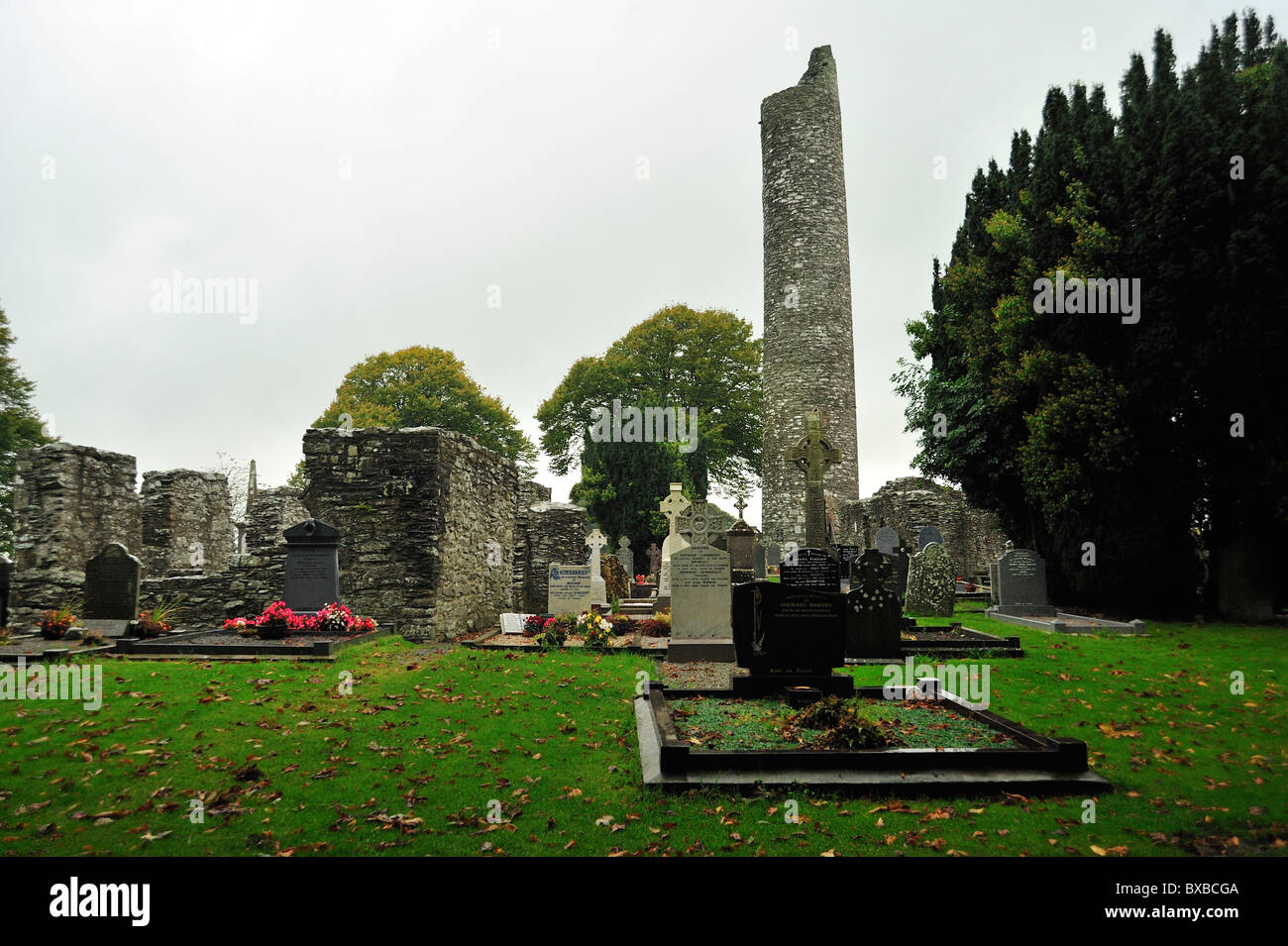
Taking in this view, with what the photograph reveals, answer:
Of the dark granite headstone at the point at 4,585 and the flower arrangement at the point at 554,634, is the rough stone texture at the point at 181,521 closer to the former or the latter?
the dark granite headstone at the point at 4,585

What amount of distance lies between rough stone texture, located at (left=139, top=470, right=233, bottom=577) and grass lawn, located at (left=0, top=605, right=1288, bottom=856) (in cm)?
1005

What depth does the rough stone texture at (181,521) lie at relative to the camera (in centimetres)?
1655

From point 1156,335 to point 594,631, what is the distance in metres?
11.1

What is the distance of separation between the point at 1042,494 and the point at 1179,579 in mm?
2838

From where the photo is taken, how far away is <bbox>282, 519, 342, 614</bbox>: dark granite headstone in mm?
10734

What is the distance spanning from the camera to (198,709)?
21.0 feet

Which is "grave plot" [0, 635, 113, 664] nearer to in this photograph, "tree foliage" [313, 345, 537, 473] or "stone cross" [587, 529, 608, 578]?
"stone cross" [587, 529, 608, 578]

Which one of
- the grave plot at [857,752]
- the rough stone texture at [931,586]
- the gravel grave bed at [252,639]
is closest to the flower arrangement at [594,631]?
the gravel grave bed at [252,639]

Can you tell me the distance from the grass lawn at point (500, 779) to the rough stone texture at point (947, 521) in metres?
17.2

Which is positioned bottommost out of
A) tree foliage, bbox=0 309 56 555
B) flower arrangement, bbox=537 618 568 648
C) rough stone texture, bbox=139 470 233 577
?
flower arrangement, bbox=537 618 568 648

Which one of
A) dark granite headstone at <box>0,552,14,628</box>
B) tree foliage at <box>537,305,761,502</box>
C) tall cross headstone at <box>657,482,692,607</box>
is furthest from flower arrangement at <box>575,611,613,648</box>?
tree foliage at <box>537,305,761,502</box>

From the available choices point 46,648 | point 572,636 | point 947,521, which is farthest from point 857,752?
point 947,521
